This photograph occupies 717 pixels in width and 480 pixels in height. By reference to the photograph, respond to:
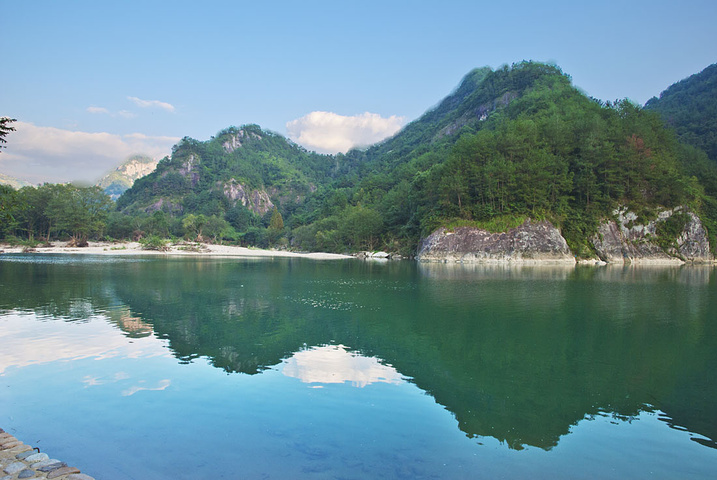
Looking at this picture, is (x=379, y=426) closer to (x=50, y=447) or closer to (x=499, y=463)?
(x=499, y=463)

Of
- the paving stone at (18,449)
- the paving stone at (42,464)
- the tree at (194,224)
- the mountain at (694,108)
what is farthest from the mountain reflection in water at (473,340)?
the mountain at (694,108)

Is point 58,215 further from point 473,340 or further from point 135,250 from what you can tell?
point 473,340

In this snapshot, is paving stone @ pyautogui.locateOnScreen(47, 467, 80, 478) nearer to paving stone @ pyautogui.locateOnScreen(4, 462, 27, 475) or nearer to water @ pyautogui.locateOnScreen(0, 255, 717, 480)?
paving stone @ pyautogui.locateOnScreen(4, 462, 27, 475)

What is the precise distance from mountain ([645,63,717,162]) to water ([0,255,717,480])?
113m

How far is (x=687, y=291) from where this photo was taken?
31328 mm

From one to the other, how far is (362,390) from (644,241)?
3144 inches

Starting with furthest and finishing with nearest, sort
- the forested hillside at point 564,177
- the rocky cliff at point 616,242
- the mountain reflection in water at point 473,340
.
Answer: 1. the forested hillside at point 564,177
2. the rocky cliff at point 616,242
3. the mountain reflection in water at point 473,340

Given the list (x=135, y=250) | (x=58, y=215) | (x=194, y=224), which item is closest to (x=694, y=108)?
(x=194, y=224)

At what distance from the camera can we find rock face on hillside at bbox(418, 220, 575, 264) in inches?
2731

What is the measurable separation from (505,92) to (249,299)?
5800 inches

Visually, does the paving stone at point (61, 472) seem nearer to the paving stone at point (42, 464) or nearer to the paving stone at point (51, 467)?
the paving stone at point (51, 467)

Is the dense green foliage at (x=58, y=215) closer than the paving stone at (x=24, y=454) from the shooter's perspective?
No

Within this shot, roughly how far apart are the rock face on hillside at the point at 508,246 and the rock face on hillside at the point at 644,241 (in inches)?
318

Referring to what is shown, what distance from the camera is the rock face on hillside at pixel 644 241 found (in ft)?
235
